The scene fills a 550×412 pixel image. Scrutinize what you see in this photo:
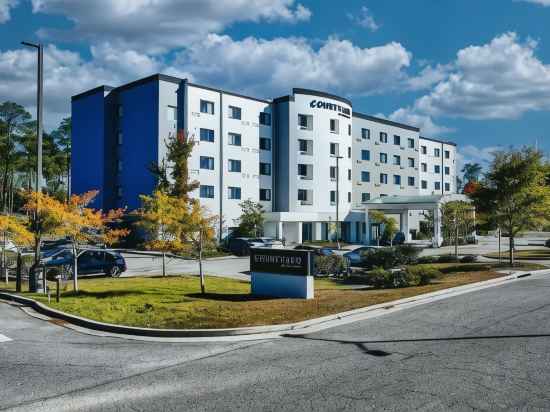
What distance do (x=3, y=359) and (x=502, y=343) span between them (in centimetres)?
1002

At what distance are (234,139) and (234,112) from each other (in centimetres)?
270

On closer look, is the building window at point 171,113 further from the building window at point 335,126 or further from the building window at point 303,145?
the building window at point 335,126

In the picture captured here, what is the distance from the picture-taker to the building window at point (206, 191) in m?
51.5

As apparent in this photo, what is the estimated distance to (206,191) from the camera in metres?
51.9

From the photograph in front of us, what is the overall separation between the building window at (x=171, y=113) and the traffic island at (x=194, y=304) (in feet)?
94.7

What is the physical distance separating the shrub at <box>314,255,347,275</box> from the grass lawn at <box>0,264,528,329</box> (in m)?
6.19

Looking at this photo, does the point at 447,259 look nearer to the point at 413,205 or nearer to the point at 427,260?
the point at 427,260

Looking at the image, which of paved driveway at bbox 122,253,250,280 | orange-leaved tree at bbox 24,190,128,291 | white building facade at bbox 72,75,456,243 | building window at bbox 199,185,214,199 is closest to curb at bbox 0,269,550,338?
orange-leaved tree at bbox 24,190,128,291

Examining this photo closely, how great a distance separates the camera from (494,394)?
26.5 ft

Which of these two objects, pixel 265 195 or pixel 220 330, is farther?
pixel 265 195

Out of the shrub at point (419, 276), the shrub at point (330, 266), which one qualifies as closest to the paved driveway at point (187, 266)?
the shrub at point (330, 266)

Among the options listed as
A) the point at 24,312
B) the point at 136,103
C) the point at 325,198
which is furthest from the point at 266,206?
the point at 24,312

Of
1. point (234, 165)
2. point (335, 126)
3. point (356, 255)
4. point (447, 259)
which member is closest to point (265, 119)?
point (234, 165)

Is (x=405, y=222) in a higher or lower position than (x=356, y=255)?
higher
